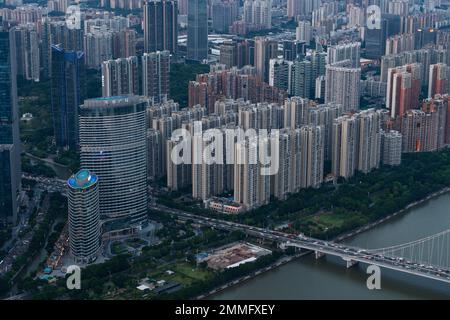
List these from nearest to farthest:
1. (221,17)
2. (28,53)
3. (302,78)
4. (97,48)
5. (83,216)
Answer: (83,216)
(302,78)
(28,53)
(97,48)
(221,17)

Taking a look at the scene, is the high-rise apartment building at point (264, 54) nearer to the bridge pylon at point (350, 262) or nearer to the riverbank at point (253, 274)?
the riverbank at point (253, 274)

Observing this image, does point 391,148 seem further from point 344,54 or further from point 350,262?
point 344,54

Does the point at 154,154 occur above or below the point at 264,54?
below

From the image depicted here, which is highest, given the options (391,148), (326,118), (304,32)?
(304,32)

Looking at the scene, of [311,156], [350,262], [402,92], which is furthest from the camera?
[402,92]

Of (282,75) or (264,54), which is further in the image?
(264,54)

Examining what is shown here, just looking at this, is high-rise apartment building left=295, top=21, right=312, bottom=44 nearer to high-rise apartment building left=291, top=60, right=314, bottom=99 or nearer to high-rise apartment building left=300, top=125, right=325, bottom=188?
high-rise apartment building left=291, top=60, right=314, bottom=99

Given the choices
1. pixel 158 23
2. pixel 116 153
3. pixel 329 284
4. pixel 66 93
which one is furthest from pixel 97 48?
pixel 329 284
